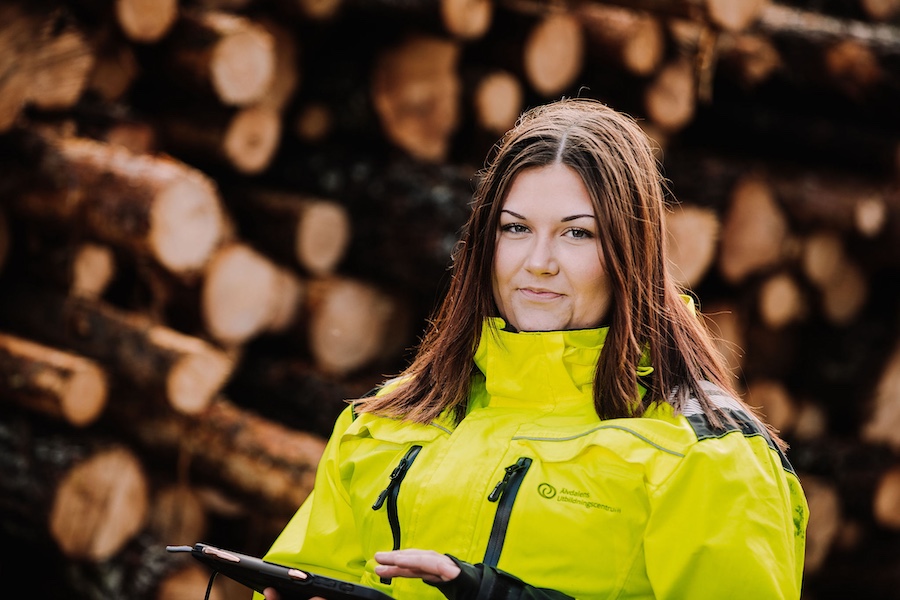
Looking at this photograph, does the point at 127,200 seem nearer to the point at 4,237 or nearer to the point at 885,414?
the point at 4,237

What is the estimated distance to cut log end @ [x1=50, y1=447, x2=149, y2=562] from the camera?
3.27 meters

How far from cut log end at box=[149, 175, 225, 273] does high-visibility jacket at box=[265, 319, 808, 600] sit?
5.22ft

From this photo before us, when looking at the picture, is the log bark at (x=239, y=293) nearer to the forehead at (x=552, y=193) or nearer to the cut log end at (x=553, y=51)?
the cut log end at (x=553, y=51)

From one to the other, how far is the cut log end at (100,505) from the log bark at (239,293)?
1.84ft

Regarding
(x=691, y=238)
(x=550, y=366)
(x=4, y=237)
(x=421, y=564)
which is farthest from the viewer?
(x=691, y=238)

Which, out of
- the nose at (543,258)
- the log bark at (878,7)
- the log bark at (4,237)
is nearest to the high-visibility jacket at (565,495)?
the nose at (543,258)

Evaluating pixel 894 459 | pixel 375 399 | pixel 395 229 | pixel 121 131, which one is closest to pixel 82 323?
pixel 121 131

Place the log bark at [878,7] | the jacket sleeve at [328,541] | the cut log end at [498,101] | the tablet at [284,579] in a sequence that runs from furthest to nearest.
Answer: the log bark at [878,7] → the cut log end at [498,101] → the jacket sleeve at [328,541] → the tablet at [284,579]

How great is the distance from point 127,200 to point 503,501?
2.07 meters

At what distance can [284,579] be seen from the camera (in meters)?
1.58

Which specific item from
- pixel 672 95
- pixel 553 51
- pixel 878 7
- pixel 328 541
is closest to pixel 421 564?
pixel 328 541

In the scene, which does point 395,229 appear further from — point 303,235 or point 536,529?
point 536,529

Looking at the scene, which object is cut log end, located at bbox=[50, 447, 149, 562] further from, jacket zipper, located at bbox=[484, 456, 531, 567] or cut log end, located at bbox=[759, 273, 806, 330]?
cut log end, located at bbox=[759, 273, 806, 330]

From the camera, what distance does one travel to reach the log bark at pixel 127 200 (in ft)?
10.6
